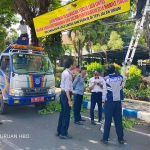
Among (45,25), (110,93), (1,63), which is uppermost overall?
(45,25)

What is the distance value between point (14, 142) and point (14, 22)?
14.1 meters

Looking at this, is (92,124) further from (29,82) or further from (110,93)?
(29,82)

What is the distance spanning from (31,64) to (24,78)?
2.63 feet

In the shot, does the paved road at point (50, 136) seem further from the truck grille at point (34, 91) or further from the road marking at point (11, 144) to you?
the truck grille at point (34, 91)

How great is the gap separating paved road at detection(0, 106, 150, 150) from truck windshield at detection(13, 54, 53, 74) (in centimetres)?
149

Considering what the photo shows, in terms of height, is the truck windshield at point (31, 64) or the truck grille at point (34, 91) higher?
the truck windshield at point (31, 64)

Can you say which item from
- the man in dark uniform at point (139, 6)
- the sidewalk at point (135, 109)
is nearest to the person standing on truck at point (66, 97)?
the man in dark uniform at point (139, 6)

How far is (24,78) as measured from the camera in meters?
6.06

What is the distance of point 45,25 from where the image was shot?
24.6 feet

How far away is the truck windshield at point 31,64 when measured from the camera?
632cm

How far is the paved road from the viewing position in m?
4.23

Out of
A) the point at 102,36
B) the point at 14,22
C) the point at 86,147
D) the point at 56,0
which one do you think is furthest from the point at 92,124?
the point at 102,36

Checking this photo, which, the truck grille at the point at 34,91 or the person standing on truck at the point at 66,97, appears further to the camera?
the truck grille at the point at 34,91

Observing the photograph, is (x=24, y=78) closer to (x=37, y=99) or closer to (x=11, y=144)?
(x=37, y=99)
